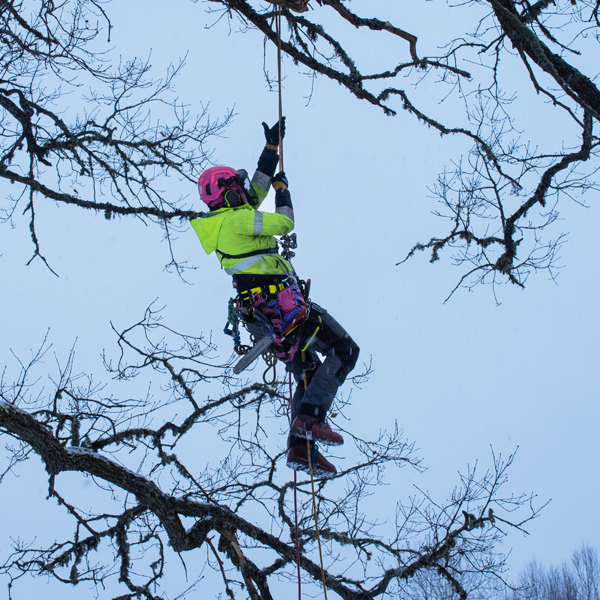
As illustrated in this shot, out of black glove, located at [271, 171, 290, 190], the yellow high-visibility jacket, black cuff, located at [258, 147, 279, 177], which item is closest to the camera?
the yellow high-visibility jacket

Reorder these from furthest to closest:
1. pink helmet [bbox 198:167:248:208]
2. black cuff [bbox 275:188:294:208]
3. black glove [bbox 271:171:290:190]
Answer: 1. black glove [bbox 271:171:290:190]
2. black cuff [bbox 275:188:294:208]
3. pink helmet [bbox 198:167:248:208]

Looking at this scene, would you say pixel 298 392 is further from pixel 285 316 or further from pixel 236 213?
pixel 236 213

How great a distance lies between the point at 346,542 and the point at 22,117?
537cm

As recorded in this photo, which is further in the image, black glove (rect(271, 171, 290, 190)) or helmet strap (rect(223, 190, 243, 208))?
black glove (rect(271, 171, 290, 190))

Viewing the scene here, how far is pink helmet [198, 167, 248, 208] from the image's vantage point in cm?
388

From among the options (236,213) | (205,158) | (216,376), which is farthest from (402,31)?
(216,376)

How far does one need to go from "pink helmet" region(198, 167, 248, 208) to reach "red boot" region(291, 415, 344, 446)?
68.4 inches

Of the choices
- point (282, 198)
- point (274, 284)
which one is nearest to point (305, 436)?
point (274, 284)

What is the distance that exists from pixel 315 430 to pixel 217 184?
1934 millimetres

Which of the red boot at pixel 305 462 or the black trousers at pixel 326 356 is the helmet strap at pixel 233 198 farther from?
the red boot at pixel 305 462

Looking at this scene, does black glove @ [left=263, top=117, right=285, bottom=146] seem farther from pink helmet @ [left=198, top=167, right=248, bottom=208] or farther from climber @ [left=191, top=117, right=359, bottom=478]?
pink helmet @ [left=198, top=167, right=248, bottom=208]

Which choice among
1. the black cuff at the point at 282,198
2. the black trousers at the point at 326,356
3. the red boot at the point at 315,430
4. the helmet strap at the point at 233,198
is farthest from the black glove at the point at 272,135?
the red boot at the point at 315,430

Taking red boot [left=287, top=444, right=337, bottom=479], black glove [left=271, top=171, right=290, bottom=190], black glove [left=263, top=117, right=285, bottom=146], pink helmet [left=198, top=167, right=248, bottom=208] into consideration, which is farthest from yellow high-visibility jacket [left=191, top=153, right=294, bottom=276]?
red boot [left=287, top=444, right=337, bottom=479]

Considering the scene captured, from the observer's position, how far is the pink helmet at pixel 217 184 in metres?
3.88
